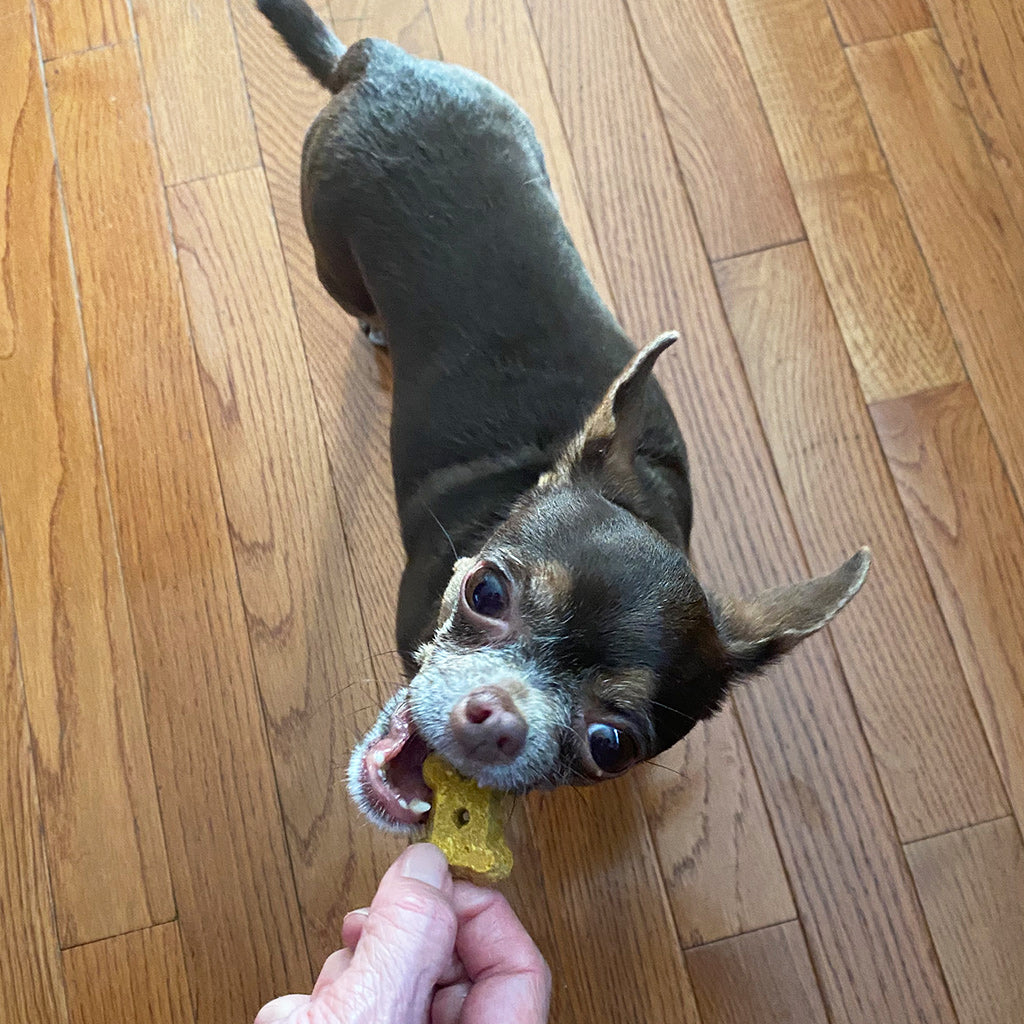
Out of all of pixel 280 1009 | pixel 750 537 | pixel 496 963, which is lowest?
pixel 750 537

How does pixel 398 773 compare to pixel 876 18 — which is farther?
pixel 876 18

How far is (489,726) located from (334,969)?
0.48m

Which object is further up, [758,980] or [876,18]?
[876,18]

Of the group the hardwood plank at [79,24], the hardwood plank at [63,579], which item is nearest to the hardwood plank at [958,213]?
the hardwood plank at [79,24]

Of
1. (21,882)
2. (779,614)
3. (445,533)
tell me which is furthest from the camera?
(21,882)

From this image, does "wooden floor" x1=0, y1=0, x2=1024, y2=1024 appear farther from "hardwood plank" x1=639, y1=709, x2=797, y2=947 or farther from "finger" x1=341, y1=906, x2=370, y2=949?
"finger" x1=341, y1=906, x2=370, y2=949

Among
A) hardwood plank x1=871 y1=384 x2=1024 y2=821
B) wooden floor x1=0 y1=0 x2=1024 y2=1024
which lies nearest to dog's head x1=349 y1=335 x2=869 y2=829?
wooden floor x1=0 y1=0 x2=1024 y2=1024

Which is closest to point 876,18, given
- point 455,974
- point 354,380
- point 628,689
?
point 354,380

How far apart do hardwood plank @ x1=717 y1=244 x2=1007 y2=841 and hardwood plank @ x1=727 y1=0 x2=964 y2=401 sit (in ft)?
0.28

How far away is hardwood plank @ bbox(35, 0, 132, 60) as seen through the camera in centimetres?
299

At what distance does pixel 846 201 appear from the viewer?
9.35ft

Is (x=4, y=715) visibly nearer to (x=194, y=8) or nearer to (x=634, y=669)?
(x=634, y=669)

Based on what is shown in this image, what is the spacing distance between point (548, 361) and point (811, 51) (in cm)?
163

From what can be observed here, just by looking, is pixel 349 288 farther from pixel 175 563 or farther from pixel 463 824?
pixel 463 824
